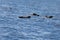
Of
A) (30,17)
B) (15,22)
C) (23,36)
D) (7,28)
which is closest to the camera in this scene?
(23,36)

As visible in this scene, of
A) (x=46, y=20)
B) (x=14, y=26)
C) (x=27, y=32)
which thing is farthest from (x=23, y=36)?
(x=46, y=20)

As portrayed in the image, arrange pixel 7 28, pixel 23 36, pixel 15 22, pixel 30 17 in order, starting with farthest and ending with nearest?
pixel 30 17 → pixel 15 22 → pixel 7 28 → pixel 23 36

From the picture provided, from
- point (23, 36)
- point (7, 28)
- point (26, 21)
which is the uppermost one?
point (26, 21)

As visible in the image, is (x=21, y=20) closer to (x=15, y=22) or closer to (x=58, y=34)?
(x=15, y=22)

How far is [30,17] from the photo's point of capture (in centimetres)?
2153

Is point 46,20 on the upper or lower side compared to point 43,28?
upper

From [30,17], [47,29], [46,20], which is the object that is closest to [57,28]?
[47,29]

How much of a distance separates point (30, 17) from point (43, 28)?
3.71 metres

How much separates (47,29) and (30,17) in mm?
4053

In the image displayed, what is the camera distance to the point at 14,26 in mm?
18109

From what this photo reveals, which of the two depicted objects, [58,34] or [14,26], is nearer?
[58,34]

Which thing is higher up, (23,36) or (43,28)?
(43,28)

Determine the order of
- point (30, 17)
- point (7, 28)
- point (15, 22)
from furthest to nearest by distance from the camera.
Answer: point (30, 17) → point (15, 22) → point (7, 28)

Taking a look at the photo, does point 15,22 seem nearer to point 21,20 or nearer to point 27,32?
point 21,20
